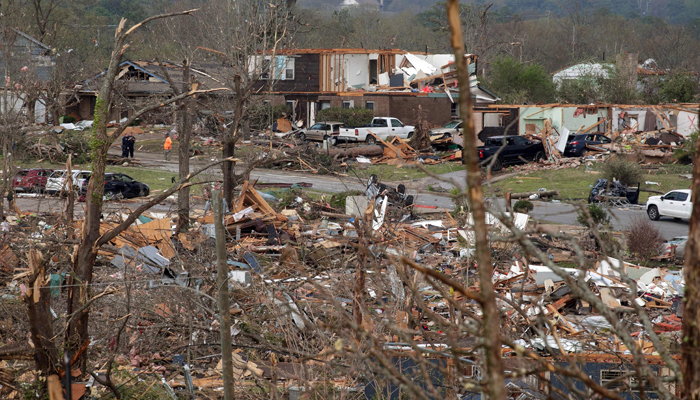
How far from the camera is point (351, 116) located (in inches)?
1610

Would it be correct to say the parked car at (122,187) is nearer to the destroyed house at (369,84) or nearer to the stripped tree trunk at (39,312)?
the stripped tree trunk at (39,312)

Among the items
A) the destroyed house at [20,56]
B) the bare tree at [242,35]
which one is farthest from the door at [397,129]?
the destroyed house at [20,56]

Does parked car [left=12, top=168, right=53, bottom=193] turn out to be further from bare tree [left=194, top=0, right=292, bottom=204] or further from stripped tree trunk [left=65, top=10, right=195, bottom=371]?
stripped tree trunk [left=65, top=10, right=195, bottom=371]

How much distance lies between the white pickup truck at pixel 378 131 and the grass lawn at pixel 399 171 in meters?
5.41

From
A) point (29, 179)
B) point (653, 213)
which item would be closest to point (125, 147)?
point (29, 179)

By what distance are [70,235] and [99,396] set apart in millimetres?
4971

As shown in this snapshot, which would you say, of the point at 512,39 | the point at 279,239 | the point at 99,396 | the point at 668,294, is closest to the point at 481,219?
the point at 99,396

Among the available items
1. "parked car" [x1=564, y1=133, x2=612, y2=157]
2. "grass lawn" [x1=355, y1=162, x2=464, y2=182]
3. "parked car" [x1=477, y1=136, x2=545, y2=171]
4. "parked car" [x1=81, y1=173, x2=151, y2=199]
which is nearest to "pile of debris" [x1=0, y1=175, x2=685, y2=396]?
"parked car" [x1=81, y1=173, x2=151, y2=199]

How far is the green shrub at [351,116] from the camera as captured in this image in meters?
40.9

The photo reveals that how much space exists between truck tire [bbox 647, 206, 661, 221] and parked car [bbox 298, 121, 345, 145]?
1827 centimetres

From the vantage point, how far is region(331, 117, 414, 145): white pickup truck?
3794 centimetres

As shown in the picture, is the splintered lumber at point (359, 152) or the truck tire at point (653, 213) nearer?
the truck tire at point (653, 213)

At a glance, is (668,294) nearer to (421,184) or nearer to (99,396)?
(99,396)

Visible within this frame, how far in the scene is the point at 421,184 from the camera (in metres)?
28.5
